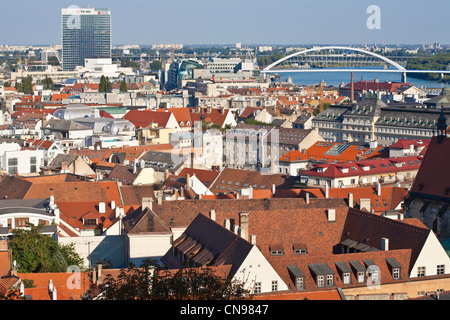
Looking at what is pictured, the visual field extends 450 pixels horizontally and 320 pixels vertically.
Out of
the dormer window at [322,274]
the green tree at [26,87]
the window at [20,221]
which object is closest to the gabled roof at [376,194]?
the window at [20,221]

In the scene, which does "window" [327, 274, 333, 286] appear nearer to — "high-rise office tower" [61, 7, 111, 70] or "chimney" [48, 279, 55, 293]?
"chimney" [48, 279, 55, 293]

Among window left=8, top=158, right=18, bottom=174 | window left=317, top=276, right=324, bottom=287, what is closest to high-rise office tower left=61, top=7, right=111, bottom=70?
window left=8, top=158, right=18, bottom=174

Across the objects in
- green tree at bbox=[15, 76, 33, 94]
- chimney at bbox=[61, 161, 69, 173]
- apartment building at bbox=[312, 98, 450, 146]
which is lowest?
chimney at bbox=[61, 161, 69, 173]

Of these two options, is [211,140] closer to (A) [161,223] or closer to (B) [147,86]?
(A) [161,223]

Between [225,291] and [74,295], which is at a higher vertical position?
[225,291]

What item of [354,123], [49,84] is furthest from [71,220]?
[49,84]

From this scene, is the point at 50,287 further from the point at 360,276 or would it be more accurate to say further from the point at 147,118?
the point at 147,118

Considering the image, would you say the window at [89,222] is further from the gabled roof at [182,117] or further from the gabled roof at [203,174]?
the gabled roof at [182,117]

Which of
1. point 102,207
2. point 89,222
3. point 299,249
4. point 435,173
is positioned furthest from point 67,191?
point 299,249
